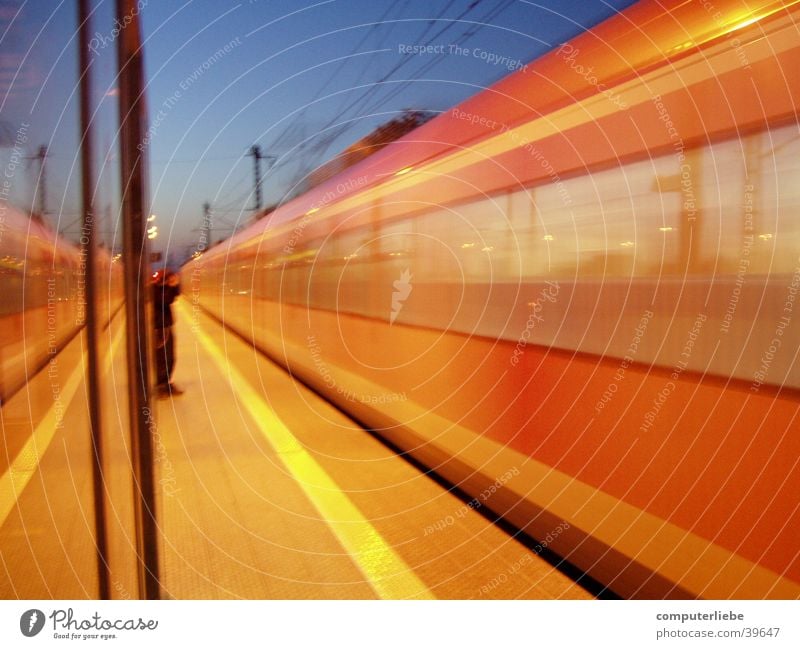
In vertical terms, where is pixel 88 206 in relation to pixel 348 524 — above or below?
above

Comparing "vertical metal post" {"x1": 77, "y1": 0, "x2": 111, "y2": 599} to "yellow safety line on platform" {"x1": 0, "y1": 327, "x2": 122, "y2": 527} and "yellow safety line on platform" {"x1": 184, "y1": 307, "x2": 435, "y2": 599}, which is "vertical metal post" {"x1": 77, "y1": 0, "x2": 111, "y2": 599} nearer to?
"yellow safety line on platform" {"x1": 0, "y1": 327, "x2": 122, "y2": 527}

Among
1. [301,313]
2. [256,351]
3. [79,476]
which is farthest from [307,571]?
[256,351]

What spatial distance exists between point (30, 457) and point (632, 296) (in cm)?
590

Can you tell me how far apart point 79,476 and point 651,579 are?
15.3ft

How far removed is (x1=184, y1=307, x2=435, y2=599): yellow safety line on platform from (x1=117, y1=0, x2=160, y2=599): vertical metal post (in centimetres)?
144

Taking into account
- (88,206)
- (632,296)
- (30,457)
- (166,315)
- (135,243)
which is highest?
(88,206)

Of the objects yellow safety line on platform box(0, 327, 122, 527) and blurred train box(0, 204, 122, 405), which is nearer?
yellow safety line on platform box(0, 327, 122, 527)

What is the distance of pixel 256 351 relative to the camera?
778 inches

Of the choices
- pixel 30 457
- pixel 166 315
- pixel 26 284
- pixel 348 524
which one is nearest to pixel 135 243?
pixel 348 524

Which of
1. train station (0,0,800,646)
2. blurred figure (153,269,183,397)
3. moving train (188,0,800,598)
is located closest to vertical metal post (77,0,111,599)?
train station (0,0,800,646)

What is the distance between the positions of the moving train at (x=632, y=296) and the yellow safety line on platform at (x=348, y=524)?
32.9 inches

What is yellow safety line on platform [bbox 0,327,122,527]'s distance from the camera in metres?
5.55

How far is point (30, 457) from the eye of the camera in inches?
295

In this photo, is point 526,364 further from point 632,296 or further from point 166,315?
point 166,315
